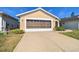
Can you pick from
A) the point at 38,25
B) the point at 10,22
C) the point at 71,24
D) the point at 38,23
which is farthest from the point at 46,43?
the point at 38,23

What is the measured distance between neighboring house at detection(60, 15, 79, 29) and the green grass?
2350 millimetres

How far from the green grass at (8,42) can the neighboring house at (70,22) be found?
2.35 m

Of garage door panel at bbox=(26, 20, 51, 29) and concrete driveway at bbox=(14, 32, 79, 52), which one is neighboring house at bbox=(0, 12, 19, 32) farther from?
garage door panel at bbox=(26, 20, 51, 29)

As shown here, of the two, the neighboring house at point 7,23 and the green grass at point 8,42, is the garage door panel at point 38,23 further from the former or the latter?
the neighboring house at point 7,23

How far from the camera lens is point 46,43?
35.0 feet

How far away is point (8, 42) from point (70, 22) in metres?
3.38

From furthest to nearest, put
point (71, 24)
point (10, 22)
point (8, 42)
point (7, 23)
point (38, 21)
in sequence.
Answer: point (38, 21), point (8, 42), point (71, 24), point (7, 23), point (10, 22)

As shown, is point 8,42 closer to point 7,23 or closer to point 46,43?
point 7,23

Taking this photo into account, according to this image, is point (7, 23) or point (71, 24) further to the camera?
point (71, 24)

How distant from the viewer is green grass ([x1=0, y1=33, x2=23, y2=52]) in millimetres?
9289

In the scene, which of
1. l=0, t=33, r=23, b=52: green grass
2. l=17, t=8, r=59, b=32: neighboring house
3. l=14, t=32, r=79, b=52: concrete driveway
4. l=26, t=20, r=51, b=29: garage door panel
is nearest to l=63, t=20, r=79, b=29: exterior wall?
l=14, t=32, r=79, b=52: concrete driveway
